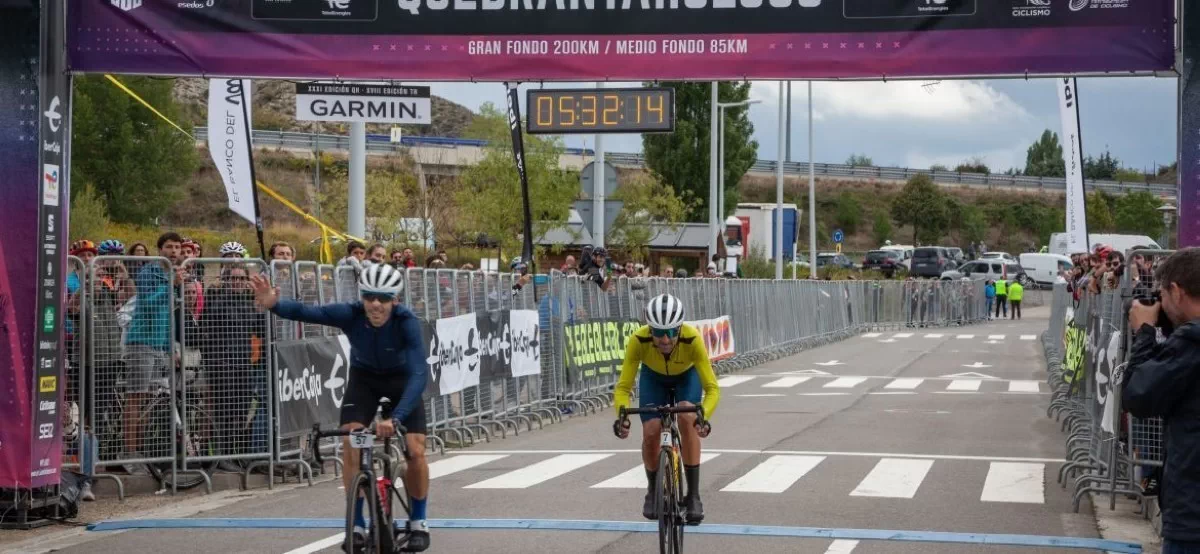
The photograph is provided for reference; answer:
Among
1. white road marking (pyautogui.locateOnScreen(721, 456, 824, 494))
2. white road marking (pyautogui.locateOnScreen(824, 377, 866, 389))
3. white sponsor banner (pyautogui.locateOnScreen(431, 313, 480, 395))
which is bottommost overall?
white road marking (pyautogui.locateOnScreen(824, 377, 866, 389))

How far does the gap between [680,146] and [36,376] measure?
65.3 m

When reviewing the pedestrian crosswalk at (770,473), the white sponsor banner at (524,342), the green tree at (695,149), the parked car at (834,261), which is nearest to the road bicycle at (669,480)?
the pedestrian crosswalk at (770,473)

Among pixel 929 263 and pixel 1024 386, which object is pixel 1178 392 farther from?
pixel 929 263

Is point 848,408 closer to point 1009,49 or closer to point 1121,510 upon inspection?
point 1121,510

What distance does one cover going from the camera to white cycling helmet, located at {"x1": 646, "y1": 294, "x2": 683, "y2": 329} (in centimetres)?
939

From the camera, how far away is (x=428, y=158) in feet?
248

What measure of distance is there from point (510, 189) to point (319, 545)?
143ft

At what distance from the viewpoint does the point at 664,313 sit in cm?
938

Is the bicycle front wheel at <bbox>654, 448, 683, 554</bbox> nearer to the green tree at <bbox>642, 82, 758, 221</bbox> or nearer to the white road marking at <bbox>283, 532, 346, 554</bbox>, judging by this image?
the white road marking at <bbox>283, 532, 346, 554</bbox>

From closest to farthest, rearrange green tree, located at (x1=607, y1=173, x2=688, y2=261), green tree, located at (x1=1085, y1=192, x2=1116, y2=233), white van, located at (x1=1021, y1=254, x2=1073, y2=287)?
green tree, located at (x1=607, y1=173, x2=688, y2=261)
white van, located at (x1=1021, y1=254, x2=1073, y2=287)
green tree, located at (x1=1085, y1=192, x2=1116, y2=233)

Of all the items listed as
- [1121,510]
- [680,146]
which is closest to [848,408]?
[1121,510]

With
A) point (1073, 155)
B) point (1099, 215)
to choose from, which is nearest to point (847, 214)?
point (1099, 215)

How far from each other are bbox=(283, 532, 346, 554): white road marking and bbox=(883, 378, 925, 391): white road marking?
684 inches

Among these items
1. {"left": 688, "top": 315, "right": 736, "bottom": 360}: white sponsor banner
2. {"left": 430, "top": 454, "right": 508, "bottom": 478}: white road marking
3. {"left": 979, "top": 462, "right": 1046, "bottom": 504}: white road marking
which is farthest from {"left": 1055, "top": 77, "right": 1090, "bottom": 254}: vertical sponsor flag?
{"left": 430, "top": 454, "right": 508, "bottom": 478}: white road marking
